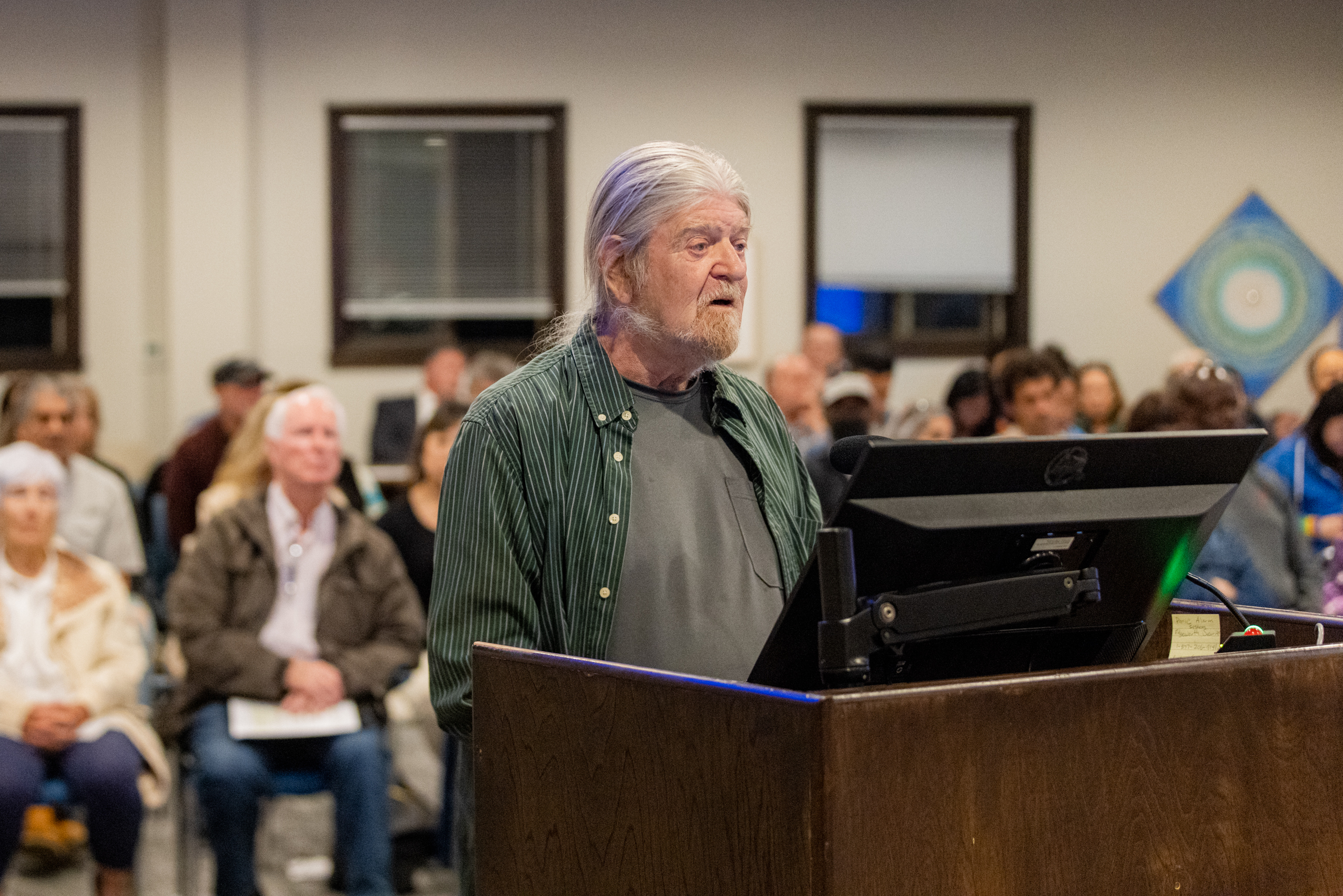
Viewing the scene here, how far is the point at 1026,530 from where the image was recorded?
121 centimetres

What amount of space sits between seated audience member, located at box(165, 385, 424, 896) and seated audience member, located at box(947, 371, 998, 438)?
2739mm

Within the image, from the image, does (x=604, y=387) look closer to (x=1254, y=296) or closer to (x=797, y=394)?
(x=797, y=394)

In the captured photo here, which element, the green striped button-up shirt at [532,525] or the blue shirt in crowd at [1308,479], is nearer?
the green striped button-up shirt at [532,525]

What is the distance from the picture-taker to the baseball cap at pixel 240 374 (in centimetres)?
611

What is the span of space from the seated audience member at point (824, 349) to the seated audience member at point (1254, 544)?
3.51 m

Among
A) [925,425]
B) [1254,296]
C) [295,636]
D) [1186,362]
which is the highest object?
[1254,296]

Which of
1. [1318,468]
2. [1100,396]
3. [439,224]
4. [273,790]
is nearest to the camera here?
[273,790]

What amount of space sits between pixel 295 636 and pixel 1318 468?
9.36ft

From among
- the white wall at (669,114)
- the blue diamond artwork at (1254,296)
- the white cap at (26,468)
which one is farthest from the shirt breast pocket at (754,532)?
the blue diamond artwork at (1254,296)

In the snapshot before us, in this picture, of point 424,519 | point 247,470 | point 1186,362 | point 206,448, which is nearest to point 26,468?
point 247,470

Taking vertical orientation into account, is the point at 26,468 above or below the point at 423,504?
above

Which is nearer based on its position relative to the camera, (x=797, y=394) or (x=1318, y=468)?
(x=1318, y=468)

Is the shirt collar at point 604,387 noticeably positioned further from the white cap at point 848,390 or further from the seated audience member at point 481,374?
the seated audience member at point 481,374

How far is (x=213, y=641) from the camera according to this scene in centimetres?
379
